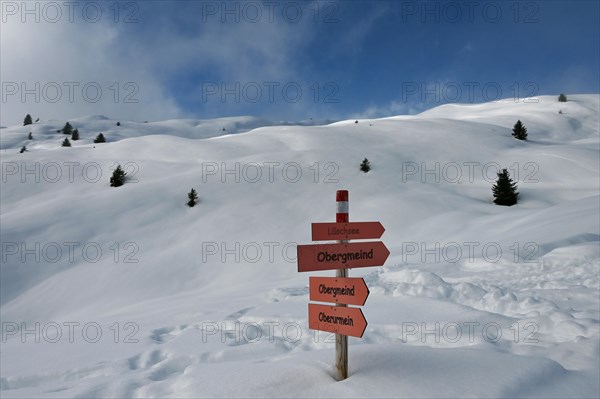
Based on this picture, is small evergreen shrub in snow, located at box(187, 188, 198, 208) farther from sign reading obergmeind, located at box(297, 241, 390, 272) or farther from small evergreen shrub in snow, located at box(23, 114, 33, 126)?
small evergreen shrub in snow, located at box(23, 114, 33, 126)

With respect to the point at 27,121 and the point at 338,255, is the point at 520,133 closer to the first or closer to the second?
the point at 338,255

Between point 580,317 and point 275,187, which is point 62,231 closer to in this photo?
point 275,187

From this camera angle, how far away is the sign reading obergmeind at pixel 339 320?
3.36 meters

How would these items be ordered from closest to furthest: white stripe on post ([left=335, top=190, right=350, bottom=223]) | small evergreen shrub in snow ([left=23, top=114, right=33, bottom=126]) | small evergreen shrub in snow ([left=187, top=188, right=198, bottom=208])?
white stripe on post ([left=335, top=190, right=350, bottom=223]) → small evergreen shrub in snow ([left=187, top=188, right=198, bottom=208]) → small evergreen shrub in snow ([left=23, top=114, right=33, bottom=126])

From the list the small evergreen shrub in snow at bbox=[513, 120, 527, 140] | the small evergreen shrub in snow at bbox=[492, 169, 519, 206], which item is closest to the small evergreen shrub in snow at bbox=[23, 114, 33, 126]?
the small evergreen shrub in snow at bbox=[513, 120, 527, 140]

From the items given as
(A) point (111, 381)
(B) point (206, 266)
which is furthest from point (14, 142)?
(A) point (111, 381)

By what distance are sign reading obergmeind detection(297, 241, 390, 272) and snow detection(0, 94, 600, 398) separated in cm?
110

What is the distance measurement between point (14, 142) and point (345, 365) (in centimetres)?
6912

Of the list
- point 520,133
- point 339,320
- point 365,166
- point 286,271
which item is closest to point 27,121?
point 365,166

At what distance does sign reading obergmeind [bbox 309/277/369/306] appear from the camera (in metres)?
3.42

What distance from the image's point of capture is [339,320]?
3.57 meters

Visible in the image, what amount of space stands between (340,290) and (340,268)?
0.67 ft

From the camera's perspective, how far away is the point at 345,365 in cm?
370

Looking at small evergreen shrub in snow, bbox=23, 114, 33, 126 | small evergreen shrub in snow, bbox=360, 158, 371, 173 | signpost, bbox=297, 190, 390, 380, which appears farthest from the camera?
small evergreen shrub in snow, bbox=23, 114, 33, 126
